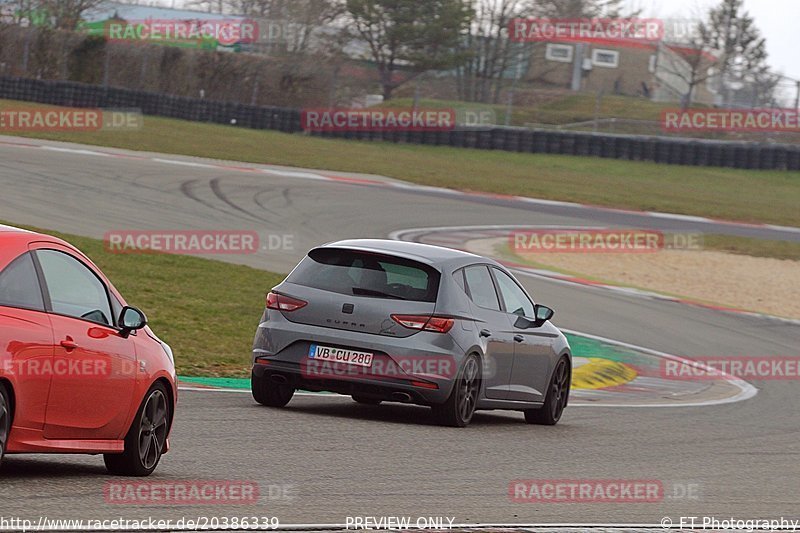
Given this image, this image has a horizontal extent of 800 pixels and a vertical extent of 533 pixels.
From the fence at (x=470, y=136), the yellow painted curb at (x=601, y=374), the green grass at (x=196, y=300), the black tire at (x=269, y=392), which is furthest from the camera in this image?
the fence at (x=470, y=136)

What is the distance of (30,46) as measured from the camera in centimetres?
5197

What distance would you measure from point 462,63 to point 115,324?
2347 inches

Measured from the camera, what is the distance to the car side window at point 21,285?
6.19 meters

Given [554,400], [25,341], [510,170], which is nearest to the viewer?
[25,341]

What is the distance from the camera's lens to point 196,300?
1689 centimetres

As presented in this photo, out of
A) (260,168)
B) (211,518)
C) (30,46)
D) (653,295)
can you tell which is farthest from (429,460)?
(30,46)

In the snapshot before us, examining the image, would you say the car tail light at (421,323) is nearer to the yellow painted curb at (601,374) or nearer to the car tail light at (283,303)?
the car tail light at (283,303)

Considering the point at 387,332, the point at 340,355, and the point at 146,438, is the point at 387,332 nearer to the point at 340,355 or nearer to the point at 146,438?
the point at 340,355

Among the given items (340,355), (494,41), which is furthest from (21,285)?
(494,41)

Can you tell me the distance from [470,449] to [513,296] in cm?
252

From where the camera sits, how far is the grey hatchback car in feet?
34.1

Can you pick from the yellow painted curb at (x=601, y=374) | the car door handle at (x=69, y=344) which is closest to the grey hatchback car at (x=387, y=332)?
the car door handle at (x=69, y=344)

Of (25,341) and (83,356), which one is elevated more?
(25,341)

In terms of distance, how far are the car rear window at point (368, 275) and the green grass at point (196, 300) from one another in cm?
269
